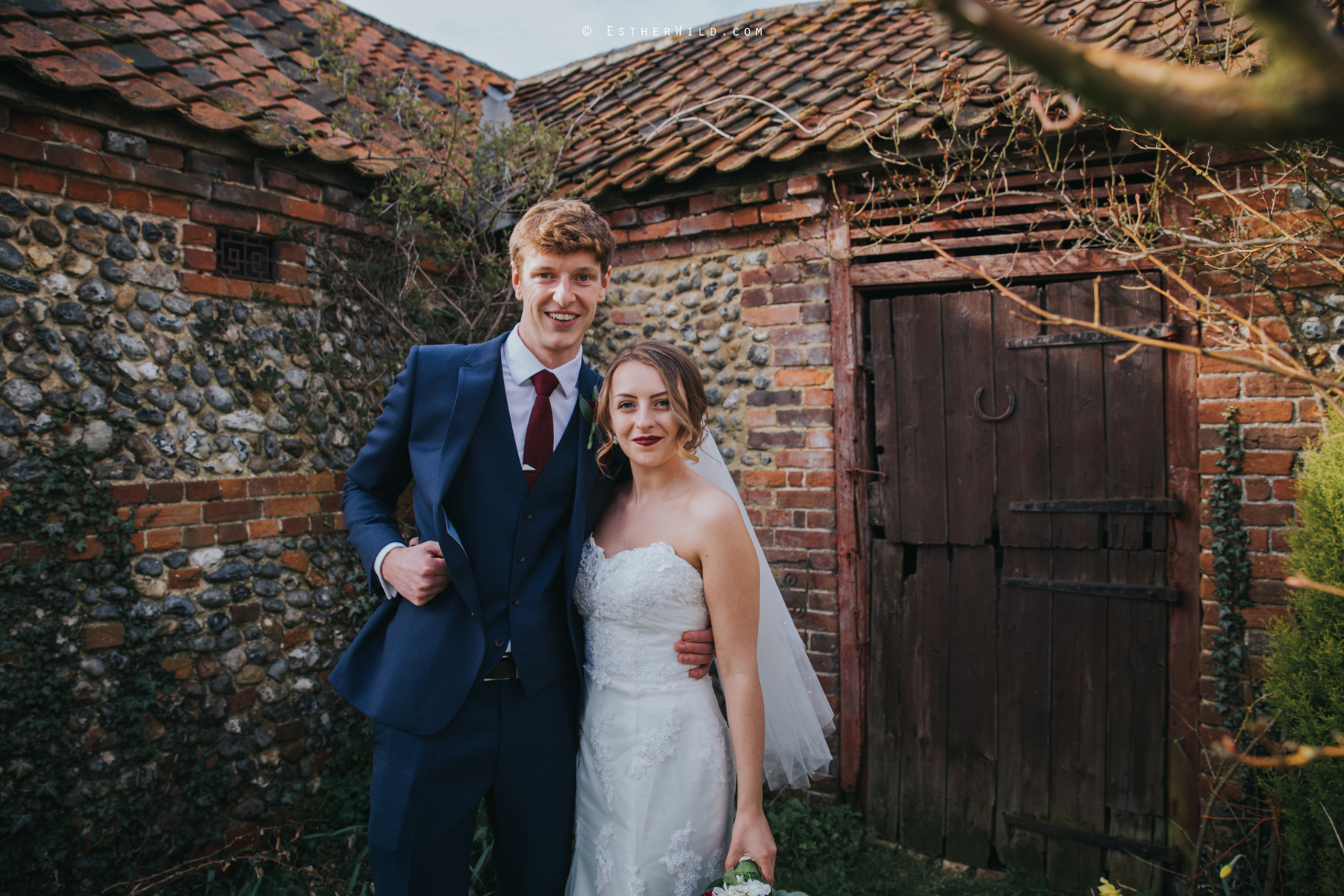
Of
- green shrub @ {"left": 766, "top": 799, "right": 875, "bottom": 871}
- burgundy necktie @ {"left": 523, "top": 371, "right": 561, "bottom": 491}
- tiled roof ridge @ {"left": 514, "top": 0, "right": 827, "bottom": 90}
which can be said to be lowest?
green shrub @ {"left": 766, "top": 799, "right": 875, "bottom": 871}

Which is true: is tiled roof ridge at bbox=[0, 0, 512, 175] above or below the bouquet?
above

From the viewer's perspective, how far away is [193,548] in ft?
10.8

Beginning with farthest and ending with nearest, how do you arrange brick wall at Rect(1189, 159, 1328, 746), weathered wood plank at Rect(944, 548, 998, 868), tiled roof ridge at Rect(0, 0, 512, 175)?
weathered wood plank at Rect(944, 548, 998, 868), tiled roof ridge at Rect(0, 0, 512, 175), brick wall at Rect(1189, 159, 1328, 746)

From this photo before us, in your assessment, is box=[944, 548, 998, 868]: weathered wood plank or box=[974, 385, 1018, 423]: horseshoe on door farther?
box=[944, 548, 998, 868]: weathered wood plank

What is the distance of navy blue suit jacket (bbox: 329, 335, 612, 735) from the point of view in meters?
1.98

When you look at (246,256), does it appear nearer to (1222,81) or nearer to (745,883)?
(745,883)

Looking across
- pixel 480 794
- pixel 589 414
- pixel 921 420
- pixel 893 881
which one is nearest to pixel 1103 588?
pixel 921 420

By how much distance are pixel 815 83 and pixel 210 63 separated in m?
3.07

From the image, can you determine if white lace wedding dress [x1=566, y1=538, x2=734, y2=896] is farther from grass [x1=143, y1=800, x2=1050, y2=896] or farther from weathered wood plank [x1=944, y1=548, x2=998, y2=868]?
weathered wood plank [x1=944, y1=548, x2=998, y2=868]

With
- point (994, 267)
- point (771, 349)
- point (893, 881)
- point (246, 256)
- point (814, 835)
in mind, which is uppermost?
point (246, 256)

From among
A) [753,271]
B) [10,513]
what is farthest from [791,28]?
[10,513]

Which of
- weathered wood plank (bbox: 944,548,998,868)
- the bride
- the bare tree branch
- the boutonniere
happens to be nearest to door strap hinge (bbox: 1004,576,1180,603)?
weathered wood plank (bbox: 944,548,998,868)

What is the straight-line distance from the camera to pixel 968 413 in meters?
3.49

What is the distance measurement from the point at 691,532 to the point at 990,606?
2075 millimetres
